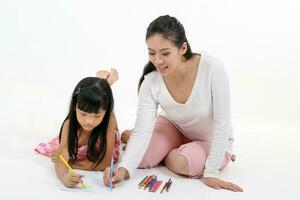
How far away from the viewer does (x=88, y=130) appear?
1.96 meters

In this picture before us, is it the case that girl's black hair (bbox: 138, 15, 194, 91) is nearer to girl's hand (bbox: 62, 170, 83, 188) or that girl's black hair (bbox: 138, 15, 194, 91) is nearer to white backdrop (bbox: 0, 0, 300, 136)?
girl's hand (bbox: 62, 170, 83, 188)

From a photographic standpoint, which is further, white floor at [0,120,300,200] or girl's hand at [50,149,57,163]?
girl's hand at [50,149,57,163]

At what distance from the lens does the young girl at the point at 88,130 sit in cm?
184

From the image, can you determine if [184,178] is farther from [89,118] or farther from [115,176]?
[89,118]

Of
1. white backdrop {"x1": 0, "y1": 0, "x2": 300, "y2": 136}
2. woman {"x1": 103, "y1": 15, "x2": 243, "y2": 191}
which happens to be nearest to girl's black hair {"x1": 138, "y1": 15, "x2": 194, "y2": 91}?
woman {"x1": 103, "y1": 15, "x2": 243, "y2": 191}

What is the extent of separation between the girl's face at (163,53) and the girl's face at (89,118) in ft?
0.92

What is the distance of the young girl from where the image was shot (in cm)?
184

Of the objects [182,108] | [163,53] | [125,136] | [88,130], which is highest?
[163,53]

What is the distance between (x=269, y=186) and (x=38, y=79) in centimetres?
193

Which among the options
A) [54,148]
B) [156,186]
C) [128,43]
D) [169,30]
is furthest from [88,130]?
[128,43]

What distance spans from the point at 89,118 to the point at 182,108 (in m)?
0.38

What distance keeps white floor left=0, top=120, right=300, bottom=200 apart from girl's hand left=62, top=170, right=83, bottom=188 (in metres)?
0.04

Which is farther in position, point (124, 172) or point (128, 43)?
point (128, 43)

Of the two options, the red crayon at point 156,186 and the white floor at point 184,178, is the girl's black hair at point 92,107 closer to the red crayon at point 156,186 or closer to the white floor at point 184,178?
the white floor at point 184,178
